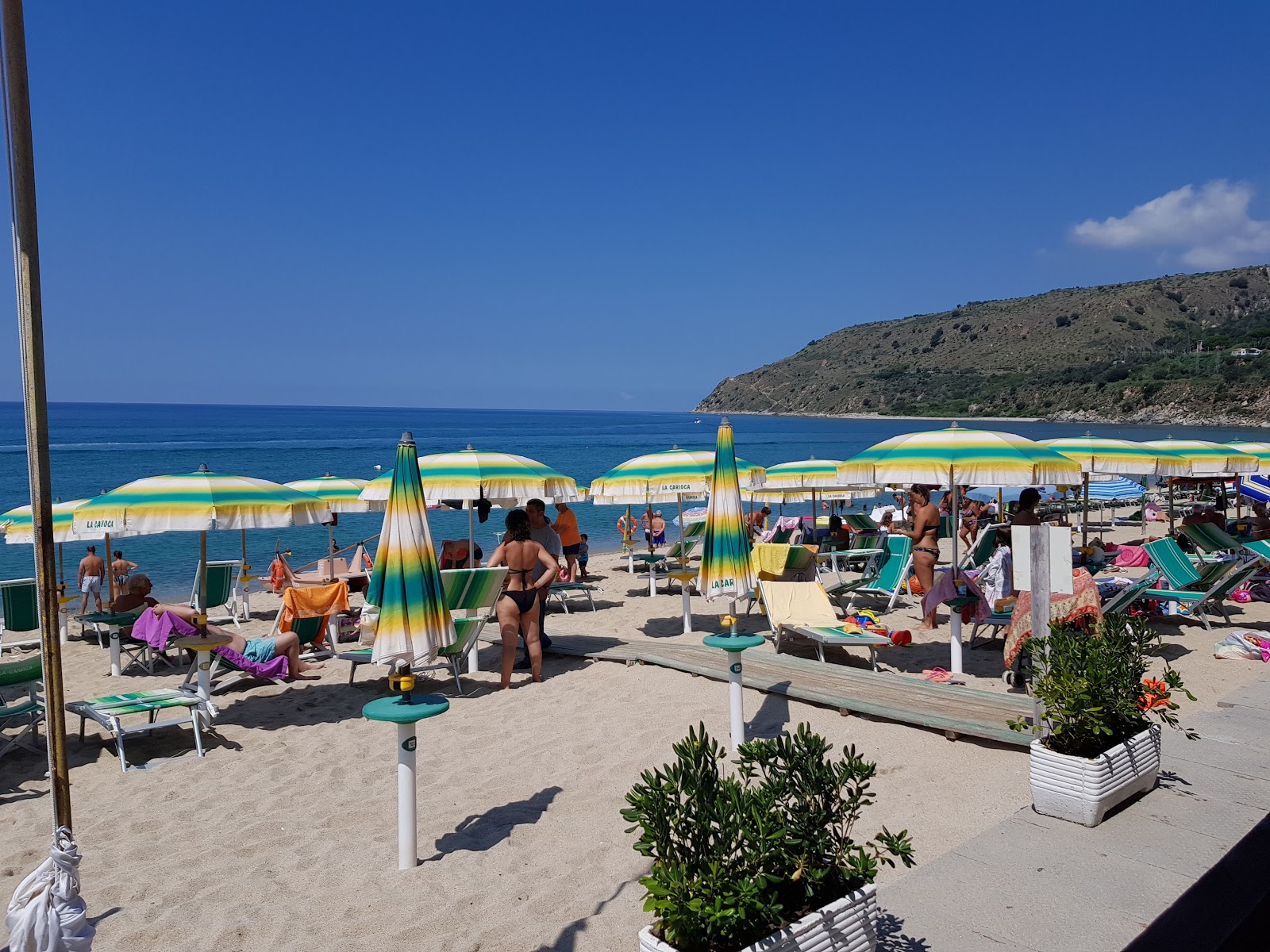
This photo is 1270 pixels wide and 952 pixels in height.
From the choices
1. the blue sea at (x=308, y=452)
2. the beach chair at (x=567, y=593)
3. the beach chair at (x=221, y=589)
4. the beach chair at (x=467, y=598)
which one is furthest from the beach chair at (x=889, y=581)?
the blue sea at (x=308, y=452)

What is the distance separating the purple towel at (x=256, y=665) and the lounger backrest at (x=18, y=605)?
4.19 meters

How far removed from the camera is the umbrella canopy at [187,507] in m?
6.17

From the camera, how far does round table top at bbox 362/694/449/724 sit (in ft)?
13.0

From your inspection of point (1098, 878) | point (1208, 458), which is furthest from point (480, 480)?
point (1208, 458)

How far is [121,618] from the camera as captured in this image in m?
8.87

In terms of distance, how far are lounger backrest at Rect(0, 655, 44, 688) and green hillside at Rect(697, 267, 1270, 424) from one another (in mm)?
81150

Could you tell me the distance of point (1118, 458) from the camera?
10516 mm

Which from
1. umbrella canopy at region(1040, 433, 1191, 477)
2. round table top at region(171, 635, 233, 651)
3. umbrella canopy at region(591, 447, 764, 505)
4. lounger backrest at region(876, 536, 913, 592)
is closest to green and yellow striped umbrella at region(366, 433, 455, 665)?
round table top at region(171, 635, 233, 651)

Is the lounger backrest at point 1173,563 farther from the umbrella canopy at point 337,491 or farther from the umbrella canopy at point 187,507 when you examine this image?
the umbrella canopy at point 337,491

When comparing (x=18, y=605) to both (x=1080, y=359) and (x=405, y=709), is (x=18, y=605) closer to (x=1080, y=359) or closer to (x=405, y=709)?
(x=405, y=709)

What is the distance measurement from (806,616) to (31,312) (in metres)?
6.58

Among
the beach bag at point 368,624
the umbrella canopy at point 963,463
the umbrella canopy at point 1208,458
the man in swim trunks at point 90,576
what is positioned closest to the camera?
the umbrella canopy at point 963,463

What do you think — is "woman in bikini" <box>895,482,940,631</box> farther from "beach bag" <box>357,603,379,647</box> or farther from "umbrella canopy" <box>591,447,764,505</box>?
"beach bag" <box>357,603,379,647</box>

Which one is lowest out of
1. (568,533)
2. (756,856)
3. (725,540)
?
(568,533)
